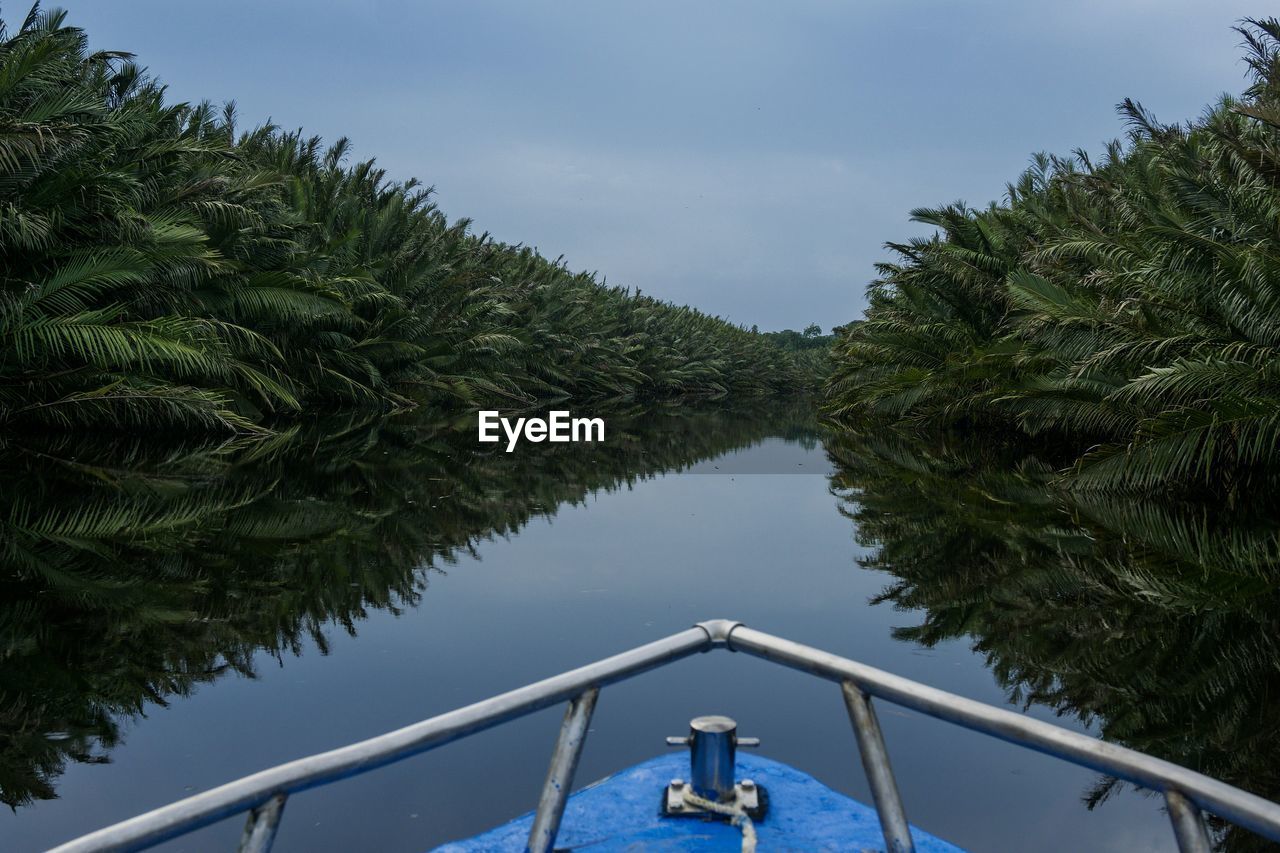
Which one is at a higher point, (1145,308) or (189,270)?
(189,270)

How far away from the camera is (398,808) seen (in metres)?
3.23

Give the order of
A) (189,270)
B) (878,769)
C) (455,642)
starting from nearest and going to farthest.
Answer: (878,769) → (455,642) → (189,270)

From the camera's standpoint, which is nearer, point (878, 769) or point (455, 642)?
point (878, 769)

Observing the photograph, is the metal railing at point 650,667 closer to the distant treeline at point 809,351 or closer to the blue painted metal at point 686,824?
the blue painted metal at point 686,824

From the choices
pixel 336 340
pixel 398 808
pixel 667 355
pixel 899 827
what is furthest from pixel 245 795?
pixel 667 355

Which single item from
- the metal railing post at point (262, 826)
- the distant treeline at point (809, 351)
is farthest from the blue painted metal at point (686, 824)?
the distant treeline at point (809, 351)

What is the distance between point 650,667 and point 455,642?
330cm

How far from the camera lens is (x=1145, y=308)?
1168 centimetres

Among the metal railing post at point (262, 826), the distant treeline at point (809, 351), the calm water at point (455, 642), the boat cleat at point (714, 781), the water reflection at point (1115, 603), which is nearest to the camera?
the metal railing post at point (262, 826)

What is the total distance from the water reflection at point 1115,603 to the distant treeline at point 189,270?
1033 centimetres

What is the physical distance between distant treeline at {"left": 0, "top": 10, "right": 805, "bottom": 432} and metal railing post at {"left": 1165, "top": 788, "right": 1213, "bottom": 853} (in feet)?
44.4

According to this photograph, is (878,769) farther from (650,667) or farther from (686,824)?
(686,824)

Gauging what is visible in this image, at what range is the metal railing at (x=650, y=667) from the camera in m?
1.46

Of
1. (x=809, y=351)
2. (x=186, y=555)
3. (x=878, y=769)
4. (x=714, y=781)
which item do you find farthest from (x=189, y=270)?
(x=809, y=351)
